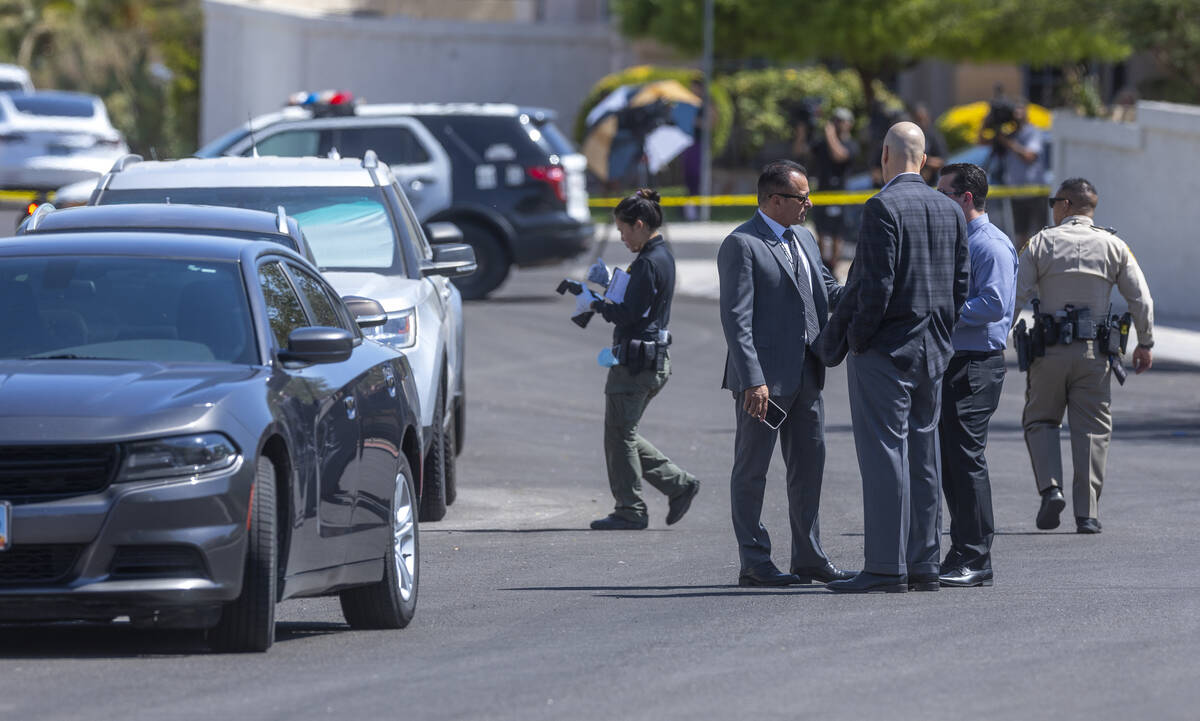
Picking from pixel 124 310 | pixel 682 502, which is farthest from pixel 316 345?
pixel 682 502

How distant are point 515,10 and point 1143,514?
3424 cm

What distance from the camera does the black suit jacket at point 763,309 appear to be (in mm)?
8641

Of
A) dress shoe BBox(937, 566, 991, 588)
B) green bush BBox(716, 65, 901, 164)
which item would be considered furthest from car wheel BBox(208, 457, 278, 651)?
green bush BBox(716, 65, 901, 164)

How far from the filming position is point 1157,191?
22.6 meters

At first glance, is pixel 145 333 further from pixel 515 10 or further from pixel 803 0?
pixel 515 10

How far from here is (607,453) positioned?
1130cm

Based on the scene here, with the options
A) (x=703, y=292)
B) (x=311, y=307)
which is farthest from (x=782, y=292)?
(x=703, y=292)

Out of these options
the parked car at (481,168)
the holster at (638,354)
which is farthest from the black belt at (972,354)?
the parked car at (481,168)

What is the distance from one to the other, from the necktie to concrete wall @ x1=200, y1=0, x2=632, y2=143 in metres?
30.1

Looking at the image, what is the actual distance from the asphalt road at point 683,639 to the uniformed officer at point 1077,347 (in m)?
0.37

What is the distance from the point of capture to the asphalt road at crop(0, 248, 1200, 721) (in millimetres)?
6234

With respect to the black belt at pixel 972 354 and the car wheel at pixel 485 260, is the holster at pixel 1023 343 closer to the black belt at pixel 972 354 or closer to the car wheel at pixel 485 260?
the black belt at pixel 972 354

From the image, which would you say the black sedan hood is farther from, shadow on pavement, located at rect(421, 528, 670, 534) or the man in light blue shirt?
shadow on pavement, located at rect(421, 528, 670, 534)

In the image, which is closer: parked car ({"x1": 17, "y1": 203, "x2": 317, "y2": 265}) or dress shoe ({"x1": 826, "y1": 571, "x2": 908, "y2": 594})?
dress shoe ({"x1": 826, "y1": 571, "x2": 908, "y2": 594})
